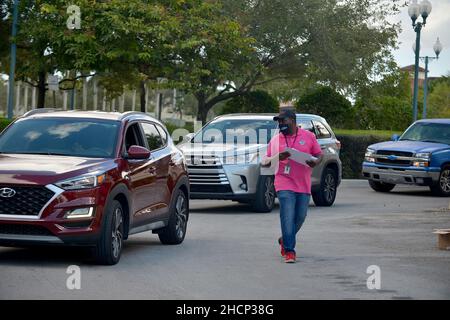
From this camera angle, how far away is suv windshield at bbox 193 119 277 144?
22234 mm

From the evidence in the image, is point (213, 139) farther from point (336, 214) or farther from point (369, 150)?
point (369, 150)

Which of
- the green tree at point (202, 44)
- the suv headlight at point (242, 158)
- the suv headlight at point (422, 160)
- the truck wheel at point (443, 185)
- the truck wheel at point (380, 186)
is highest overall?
the green tree at point (202, 44)

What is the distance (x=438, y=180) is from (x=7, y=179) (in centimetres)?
1799

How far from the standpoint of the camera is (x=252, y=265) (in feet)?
43.4

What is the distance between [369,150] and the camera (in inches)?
1166

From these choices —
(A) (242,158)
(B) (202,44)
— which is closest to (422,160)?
(A) (242,158)

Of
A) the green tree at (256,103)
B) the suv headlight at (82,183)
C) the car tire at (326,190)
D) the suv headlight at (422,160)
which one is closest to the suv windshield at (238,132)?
the car tire at (326,190)

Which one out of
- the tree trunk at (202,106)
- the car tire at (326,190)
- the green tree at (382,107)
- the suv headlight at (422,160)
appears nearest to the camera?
the car tire at (326,190)

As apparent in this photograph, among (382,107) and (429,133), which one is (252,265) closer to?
(429,133)

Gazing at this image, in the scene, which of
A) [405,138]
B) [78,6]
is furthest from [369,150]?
[78,6]

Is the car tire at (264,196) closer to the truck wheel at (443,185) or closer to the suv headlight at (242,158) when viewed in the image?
the suv headlight at (242,158)

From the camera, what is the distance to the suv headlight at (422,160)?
28266 millimetres

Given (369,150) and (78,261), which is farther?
(369,150)

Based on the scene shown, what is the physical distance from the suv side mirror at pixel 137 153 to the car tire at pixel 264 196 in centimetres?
802
